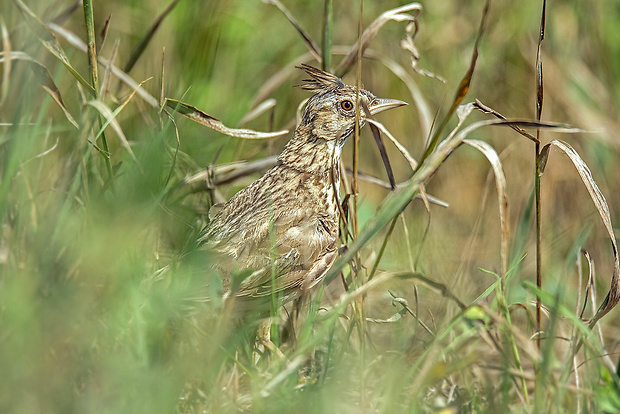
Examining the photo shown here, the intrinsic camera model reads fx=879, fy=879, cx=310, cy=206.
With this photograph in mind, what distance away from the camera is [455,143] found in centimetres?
309

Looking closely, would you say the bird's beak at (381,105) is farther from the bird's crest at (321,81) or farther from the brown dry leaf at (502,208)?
the brown dry leaf at (502,208)

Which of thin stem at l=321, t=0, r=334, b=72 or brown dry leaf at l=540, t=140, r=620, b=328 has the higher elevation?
thin stem at l=321, t=0, r=334, b=72

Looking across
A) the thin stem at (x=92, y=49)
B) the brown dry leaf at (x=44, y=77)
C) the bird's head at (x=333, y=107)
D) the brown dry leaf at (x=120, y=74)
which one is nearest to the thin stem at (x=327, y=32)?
the bird's head at (x=333, y=107)

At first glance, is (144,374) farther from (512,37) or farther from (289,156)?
(512,37)

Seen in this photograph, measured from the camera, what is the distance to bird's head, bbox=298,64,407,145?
427cm

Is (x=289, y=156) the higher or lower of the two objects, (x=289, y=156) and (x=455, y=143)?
the lower

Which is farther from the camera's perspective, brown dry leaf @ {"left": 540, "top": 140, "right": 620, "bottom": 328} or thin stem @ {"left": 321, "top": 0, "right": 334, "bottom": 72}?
thin stem @ {"left": 321, "top": 0, "right": 334, "bottom": 72}

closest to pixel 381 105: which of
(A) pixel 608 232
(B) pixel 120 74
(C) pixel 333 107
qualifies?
(C) pixel 333 107

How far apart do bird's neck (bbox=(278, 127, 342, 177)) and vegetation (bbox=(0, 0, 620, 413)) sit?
0.53ft

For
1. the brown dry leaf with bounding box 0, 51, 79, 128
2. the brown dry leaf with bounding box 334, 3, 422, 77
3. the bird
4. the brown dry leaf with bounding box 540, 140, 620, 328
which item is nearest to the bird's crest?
the bird

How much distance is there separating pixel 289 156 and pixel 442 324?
4.09ft

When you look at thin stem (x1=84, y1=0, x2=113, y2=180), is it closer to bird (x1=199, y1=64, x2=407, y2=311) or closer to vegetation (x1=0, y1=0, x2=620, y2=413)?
vegetation (x1=0, y1=0, x2=620, y2=413)

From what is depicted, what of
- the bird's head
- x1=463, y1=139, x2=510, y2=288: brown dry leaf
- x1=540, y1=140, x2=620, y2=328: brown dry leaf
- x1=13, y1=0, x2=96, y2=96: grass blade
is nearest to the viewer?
x1=463, y1=139, x2=510, y2=288: brown dry leaf

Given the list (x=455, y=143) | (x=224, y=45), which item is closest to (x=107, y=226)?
(x=455, y=143)
